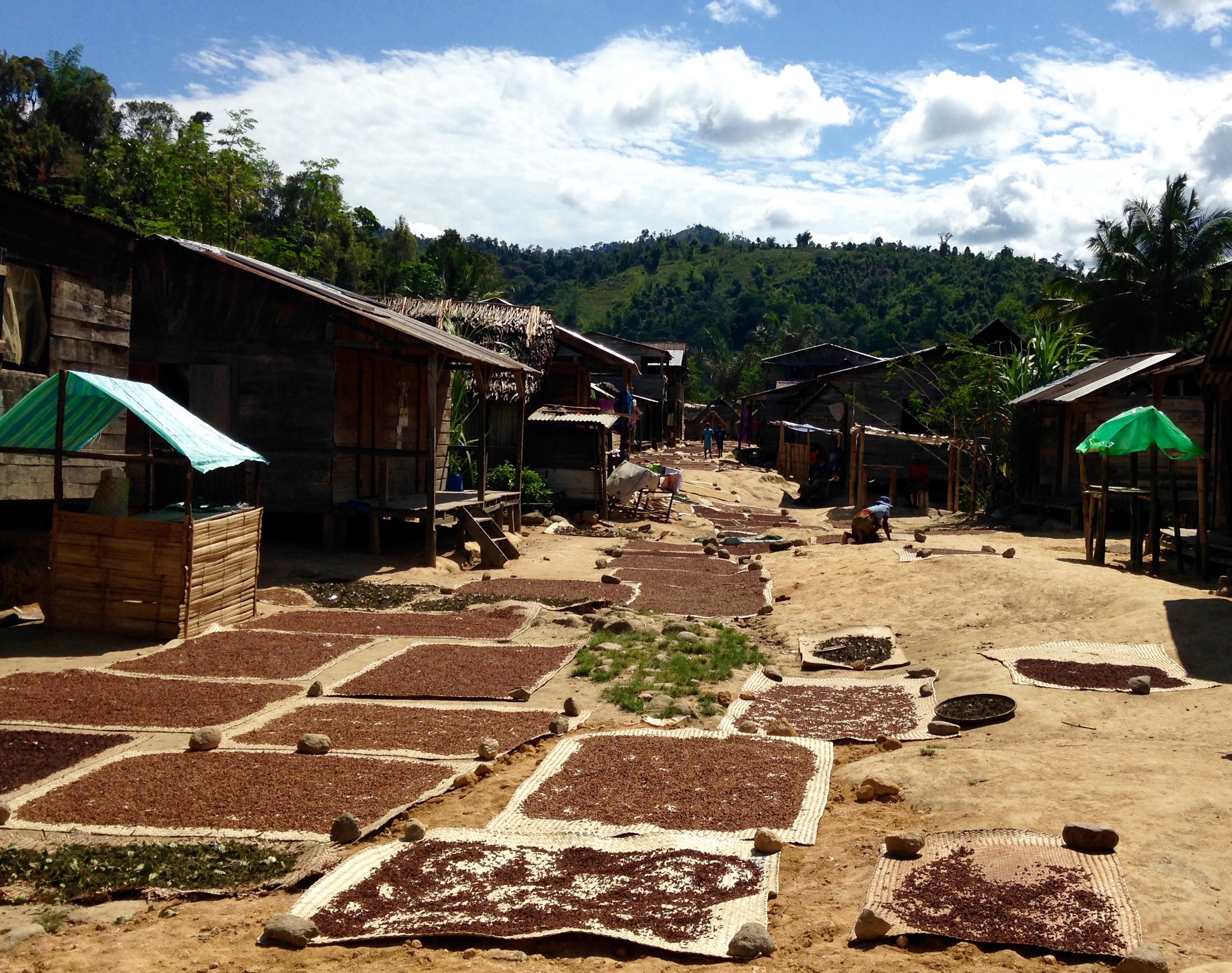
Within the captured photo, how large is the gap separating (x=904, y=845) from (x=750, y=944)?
112cm

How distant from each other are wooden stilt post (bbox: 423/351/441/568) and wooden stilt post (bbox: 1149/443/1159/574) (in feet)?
31.6

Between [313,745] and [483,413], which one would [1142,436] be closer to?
[483,413]

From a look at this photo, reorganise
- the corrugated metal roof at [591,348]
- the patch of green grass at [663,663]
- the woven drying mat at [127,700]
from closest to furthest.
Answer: the woven drying mat at [127,700] < the patch of green grass at [663,663] < the corrugated metal roof at [591,348]

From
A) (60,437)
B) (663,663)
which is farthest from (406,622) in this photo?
(60,437)

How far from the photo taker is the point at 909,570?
1365 centimetres

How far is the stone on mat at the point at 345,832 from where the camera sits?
5.32 m

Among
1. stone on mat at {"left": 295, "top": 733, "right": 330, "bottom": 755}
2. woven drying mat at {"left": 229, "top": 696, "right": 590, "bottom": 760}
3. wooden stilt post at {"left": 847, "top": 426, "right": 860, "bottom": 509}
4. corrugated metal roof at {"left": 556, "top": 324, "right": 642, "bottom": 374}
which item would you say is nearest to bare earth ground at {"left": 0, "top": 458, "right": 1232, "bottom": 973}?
woven drying mat at {"left": 229, "top": 696, "right": 590, "bottom": 760}

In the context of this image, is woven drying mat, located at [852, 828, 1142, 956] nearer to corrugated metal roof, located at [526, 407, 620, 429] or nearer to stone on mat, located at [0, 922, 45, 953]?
stone on mat, located at [0, 922, 45, 953]

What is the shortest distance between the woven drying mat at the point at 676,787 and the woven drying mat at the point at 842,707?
624 millimetres

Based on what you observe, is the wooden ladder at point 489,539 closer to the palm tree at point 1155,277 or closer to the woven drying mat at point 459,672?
the woven drying mat at point 459,672

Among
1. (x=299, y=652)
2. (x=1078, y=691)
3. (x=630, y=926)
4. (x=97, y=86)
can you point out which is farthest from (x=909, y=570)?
(x=97, y=86)

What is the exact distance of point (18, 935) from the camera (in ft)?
14.3

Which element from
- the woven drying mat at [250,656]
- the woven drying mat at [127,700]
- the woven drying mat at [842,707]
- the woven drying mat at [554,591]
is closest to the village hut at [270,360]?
the woven drying mat at [554,591]

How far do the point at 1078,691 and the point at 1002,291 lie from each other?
80.9 m
